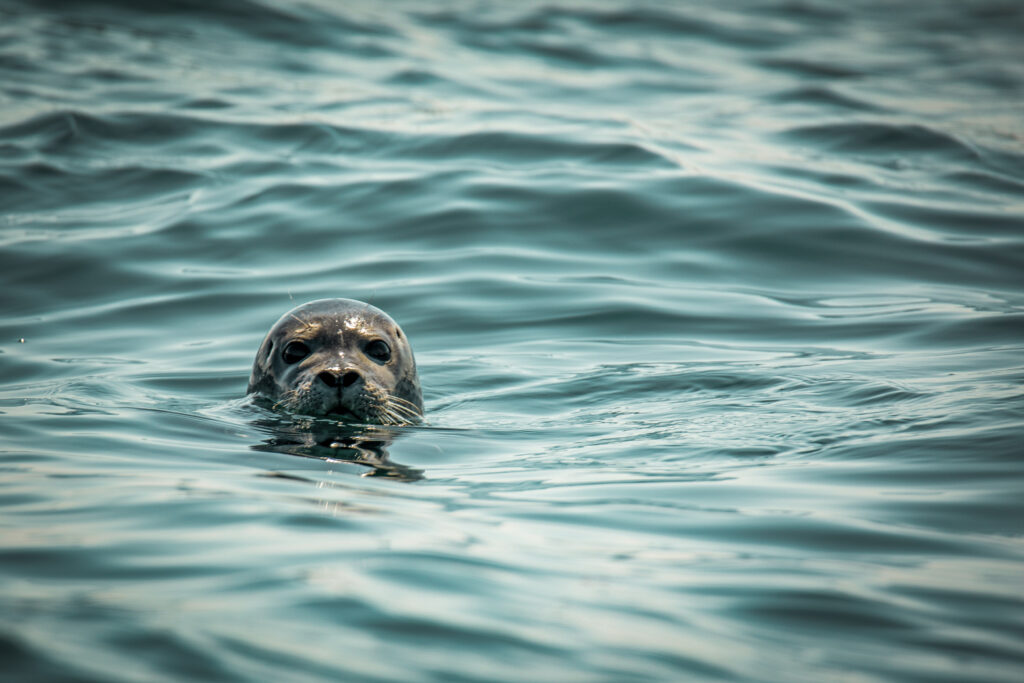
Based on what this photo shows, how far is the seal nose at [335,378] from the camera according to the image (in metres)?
5.95

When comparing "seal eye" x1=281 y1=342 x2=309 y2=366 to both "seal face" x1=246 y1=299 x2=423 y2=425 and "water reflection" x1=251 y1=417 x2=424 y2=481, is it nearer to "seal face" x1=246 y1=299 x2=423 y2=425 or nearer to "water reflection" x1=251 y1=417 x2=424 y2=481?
"seal face" x1=246 y1=299 x2=423 y2=425

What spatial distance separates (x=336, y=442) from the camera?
18.1 feet

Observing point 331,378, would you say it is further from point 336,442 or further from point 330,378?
point 336,442

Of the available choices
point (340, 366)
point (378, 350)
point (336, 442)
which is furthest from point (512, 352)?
point (336, 442)

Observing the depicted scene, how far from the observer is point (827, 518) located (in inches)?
161

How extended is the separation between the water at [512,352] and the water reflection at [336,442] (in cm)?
4

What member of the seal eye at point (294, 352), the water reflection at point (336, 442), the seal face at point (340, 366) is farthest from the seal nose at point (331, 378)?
the seal eye at point (294, 352)

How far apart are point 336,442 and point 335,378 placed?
51cm

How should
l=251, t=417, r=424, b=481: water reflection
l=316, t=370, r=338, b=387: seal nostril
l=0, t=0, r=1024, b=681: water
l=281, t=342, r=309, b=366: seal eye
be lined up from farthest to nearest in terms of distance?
l=281, t=342, r=309, b=366: seal eye, l=316, t=370, r=338, b=387: seal nostril, l=251, t=417, r=424, b=481: water reflection, l=0, t=0, r=1024, b=681: water

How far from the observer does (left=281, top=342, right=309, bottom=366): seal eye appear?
653cm

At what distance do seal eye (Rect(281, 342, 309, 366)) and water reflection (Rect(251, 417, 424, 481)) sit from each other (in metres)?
0.50

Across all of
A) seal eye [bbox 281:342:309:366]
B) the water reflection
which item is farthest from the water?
seal eye [bbox 281:342:309:366]

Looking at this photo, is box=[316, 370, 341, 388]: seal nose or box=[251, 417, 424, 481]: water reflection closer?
box=[251, 417, 424, 481]: water reflection

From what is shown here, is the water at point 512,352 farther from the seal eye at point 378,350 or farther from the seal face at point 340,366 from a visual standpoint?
the seal eye at point 378,350
